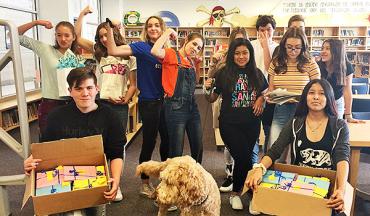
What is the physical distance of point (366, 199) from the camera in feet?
8.80

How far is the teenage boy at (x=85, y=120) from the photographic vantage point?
1778 millimetres

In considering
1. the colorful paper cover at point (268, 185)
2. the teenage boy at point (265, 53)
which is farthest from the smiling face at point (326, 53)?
the colorful paper cover at point (268, 185)

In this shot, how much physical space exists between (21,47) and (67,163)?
4995 millimetres

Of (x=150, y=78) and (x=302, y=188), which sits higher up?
(x=150, y=78)

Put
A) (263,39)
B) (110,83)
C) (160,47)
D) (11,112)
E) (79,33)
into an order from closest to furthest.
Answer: (160,47) → (110,83) → (79,33) → (263,39) → (11,112)

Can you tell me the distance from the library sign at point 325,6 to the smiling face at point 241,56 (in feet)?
31.0

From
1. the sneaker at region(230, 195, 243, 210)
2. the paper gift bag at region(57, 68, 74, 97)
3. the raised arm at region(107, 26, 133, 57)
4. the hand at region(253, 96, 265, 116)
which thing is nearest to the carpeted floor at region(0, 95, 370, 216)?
the sneaker at region(230, 195, 243, 210)

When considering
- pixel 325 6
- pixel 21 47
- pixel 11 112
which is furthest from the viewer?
pixel 325 6

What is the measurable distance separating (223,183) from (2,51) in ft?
15.2

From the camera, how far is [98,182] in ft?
5.03

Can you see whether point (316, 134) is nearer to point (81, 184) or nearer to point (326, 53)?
point (326, 53)

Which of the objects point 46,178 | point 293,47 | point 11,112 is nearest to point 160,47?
point 293,47

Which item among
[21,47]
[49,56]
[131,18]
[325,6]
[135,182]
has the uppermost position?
[325,6]

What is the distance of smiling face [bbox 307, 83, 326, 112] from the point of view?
1.90 metres
